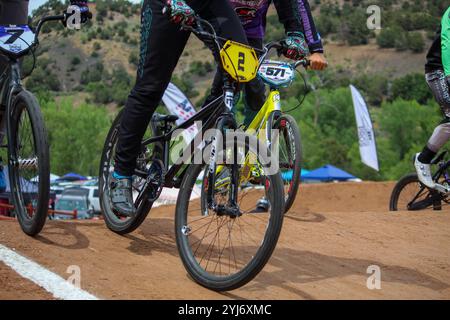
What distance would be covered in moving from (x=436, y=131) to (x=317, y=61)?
3196 mm

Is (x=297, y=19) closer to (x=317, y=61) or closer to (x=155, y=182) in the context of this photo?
(x=317, y=61)

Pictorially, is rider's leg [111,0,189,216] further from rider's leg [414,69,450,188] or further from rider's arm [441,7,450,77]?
rider's leg [414,69,450,188]

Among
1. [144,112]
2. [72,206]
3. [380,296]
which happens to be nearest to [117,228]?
[144,112]

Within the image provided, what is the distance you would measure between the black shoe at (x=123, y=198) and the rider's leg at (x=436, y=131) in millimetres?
4020

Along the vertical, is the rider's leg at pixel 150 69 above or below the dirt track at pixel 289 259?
above

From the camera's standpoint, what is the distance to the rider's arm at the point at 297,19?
4.56 m

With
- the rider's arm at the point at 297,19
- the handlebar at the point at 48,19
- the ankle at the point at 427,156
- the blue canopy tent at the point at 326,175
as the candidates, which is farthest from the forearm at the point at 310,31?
the blue canopy tent at the point at 326,175

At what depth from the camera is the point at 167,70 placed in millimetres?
4133

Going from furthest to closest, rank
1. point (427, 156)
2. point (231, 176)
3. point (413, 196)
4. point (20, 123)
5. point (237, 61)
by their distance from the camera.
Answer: point (413, 196)
point (427, 156)
point (20, 123)
point (237, 61)
point (231, 176)

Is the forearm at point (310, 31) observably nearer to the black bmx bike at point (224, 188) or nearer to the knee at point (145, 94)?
the black bmx bike at point (224, 188)

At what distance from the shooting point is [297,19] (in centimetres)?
460

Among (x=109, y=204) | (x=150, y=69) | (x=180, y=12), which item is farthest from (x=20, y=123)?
(x=180, y=12)

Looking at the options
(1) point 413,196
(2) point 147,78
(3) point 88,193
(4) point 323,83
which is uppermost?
(2) point 147,78

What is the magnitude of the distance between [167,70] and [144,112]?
327 millimetres
